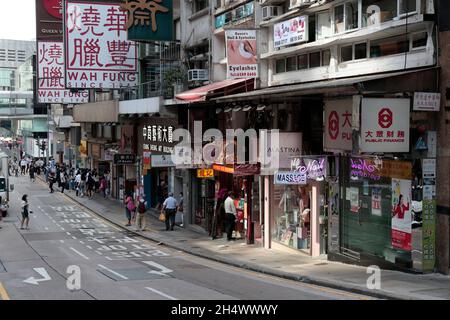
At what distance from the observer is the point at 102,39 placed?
37250 mm

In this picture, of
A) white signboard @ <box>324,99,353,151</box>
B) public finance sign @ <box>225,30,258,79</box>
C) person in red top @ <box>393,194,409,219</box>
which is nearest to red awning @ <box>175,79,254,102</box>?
public finance sign @ <box>225,30,258,79</box>

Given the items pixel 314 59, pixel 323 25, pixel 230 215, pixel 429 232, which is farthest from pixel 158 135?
pixel 429 232

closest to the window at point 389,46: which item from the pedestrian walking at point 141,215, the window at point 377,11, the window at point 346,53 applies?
the window at point 377,11

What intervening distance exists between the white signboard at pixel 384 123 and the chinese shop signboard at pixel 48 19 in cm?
3369

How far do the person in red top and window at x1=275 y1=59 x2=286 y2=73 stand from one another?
9.44 metres

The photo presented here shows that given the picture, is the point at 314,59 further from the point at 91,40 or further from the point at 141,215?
the point at 91,40

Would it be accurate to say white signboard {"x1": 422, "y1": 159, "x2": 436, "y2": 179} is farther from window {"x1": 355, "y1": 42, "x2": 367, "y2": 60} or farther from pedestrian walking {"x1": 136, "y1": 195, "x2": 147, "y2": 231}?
pedestrian walking {"x1": 136, "y1": 195, "x2": 147, "y2": 231}

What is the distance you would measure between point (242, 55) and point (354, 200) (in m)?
8.26

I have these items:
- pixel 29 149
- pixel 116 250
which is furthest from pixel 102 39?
pixel 29 149

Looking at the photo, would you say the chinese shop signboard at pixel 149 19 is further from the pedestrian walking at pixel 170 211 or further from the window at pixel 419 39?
the window at pixel 419 39

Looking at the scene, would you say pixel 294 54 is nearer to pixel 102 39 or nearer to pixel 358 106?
pixel 358 106

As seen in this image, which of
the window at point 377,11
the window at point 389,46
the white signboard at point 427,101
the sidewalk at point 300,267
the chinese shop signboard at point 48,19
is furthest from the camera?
the chinese shop signboard at point 48,19

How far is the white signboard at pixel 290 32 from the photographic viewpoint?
22.6m
